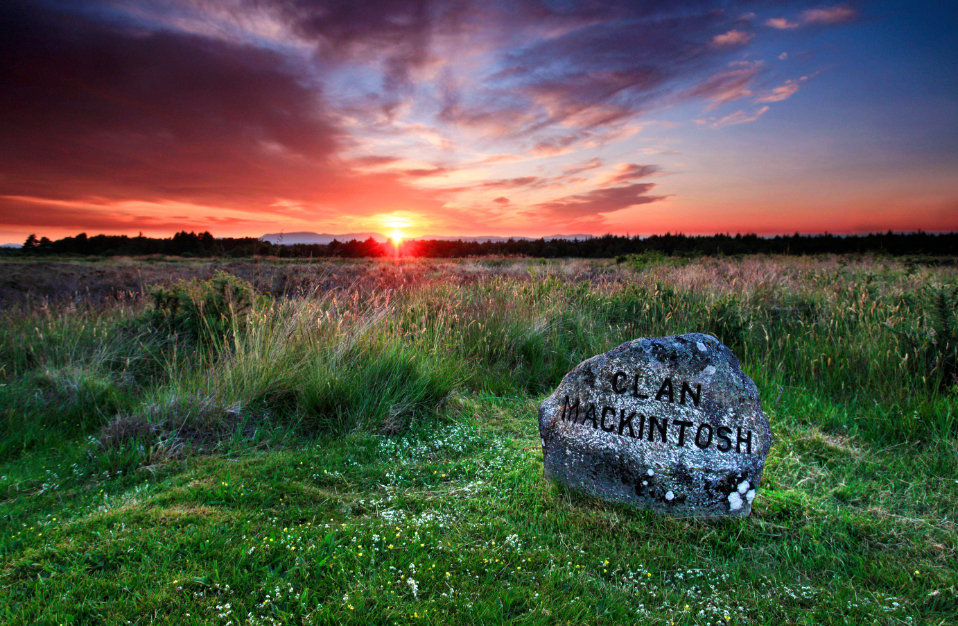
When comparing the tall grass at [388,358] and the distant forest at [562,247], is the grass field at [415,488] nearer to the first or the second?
the tall grass at [388,358]

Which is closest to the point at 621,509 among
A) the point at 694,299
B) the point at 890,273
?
the point at 694,299

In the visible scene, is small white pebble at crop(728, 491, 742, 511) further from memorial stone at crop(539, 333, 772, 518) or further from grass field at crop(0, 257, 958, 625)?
grass field at crop(0, 257, 958, 625)

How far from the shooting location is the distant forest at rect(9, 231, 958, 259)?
116ft

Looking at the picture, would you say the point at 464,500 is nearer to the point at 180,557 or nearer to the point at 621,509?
the point at 621,509

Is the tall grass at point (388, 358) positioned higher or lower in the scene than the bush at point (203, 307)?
lower

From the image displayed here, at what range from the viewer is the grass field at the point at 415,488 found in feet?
8.21

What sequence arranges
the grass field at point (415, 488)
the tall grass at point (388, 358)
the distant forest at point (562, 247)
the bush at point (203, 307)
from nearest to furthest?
the grass field at point (415, 488), the tall grass at point (388, 358), the bush at point (203, 307), the distant forest at point (562, 247)

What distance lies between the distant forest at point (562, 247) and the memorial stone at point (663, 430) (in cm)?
2599

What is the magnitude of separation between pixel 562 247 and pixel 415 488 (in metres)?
56.6

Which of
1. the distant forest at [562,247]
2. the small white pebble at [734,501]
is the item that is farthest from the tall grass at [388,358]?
the distant forest at [562,247]

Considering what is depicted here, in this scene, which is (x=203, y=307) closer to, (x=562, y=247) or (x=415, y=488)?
(x=415, y=488)

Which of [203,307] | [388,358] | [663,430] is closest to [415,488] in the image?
[663,430]

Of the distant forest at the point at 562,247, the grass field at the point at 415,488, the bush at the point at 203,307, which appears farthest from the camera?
the distant forest at the point at 562,247

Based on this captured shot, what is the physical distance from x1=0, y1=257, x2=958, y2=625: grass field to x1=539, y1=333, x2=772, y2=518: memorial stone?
0.57ft
